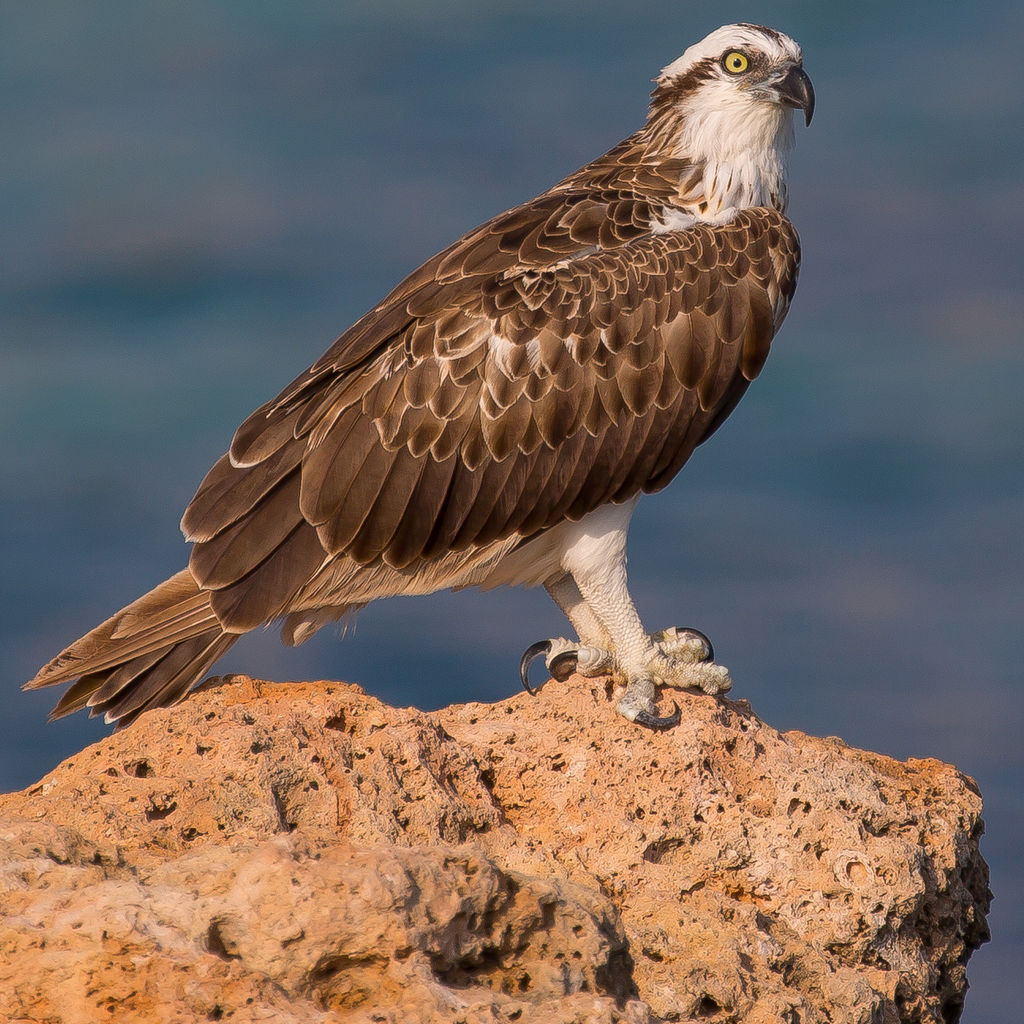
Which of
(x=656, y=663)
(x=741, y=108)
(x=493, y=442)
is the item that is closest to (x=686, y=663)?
(x=656, y=663)

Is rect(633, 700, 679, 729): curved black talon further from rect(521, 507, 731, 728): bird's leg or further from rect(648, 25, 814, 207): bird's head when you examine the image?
rect(648, 25, 814, 207): bird's head

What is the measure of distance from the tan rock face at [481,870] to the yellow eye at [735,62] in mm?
3996

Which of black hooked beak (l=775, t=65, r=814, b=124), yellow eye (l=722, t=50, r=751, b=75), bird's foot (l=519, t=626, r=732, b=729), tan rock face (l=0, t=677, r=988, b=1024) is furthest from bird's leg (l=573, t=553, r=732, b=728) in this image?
yellow eye (l=722, t=50, r=751, b=75)

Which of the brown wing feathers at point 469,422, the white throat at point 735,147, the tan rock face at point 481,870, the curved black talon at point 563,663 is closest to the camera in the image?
the tan rock face at point 481,870

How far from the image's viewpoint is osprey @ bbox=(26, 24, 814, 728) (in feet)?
26.5

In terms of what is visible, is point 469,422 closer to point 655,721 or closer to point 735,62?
point 655,721

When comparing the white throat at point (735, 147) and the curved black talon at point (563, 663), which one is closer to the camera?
the curved black talon at point (563, 663)

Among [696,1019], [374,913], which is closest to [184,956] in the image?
Result: [374,913]

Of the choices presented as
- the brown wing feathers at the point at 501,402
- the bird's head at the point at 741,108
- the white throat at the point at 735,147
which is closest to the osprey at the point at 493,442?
the brown wing feathers at the point at 501,402

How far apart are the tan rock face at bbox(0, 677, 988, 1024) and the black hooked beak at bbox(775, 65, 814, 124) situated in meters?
3.76

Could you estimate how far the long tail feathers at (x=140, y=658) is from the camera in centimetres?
795

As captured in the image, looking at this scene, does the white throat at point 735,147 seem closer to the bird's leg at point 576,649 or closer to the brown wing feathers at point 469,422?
the brown wing feathers at point 469,422

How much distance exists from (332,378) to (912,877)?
13.3 feet

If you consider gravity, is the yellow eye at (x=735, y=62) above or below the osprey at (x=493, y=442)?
above
